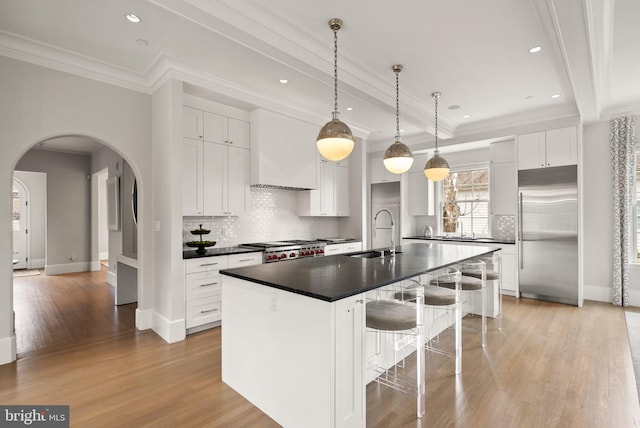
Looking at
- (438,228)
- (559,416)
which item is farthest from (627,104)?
(559,416)

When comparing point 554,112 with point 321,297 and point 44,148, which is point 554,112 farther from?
point 44,148

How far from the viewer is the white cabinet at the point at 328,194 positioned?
→ 223 inches

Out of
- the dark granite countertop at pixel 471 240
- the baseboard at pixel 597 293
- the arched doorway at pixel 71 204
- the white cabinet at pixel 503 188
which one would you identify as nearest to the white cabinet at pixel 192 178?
the arched doorway at pixel 71 204

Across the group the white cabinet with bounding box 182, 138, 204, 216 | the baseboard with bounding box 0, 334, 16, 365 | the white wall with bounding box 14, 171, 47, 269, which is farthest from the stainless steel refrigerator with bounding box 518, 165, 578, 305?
the white wall with bounding box 14, 171, 47, 269

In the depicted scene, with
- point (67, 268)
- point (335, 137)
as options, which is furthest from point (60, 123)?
point (67, 268)

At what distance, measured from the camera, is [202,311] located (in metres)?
3.87

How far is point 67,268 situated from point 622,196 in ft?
35.2

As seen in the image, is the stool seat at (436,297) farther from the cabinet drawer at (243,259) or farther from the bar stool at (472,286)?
the cabinet drawer at (243,259)

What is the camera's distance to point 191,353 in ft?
10.7

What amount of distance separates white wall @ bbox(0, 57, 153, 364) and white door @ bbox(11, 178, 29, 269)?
6512mm

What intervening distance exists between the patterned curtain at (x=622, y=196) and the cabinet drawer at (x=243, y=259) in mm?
5143

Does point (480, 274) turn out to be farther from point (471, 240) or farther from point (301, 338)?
point (301, 338)

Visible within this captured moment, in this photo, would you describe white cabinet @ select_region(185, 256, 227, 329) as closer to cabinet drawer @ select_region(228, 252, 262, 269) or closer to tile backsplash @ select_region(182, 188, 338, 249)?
cabinet drawer @ select_region(228, 252, 262, 269)

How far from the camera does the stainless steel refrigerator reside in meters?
4.93
